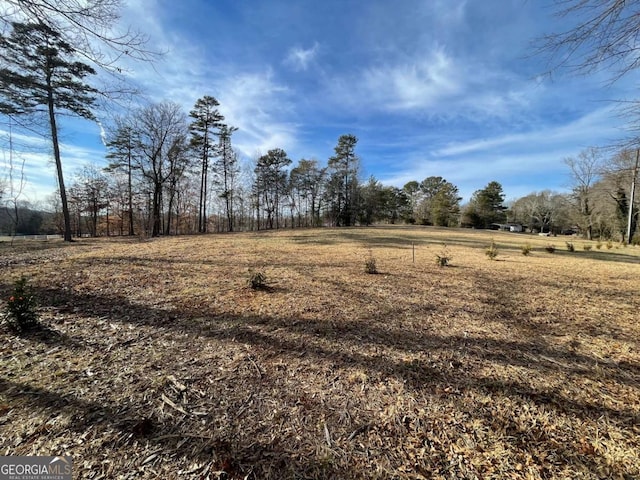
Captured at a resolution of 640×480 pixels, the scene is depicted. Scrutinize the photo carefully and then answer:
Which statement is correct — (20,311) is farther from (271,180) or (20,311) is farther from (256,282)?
(271,180)

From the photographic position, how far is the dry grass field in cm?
145

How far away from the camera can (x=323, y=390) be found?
202cm

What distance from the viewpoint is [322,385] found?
2084mm

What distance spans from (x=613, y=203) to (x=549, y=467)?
33.5m

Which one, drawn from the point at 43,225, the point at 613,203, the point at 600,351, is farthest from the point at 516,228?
the point at 43,225
